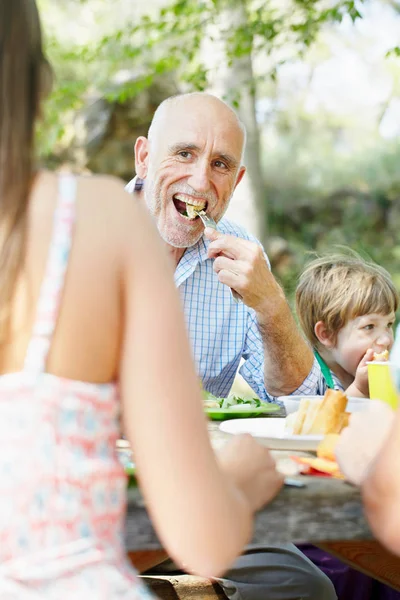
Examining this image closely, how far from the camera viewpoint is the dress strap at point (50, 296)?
3.25 feet

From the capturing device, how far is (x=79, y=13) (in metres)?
12.3

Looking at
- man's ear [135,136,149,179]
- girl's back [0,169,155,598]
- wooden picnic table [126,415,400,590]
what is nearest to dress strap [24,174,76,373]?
girl's back [0,169,155,598]

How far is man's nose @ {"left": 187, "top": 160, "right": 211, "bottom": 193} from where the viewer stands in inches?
114

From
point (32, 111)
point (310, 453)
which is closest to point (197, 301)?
point (310, 453)

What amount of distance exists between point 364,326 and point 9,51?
1.82m

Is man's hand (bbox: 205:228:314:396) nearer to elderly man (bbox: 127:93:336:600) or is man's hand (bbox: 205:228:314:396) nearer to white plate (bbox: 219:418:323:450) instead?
elderly man (bbox: 127:93:336:600)

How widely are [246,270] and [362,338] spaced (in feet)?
1.34

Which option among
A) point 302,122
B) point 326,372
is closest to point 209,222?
point 326,372

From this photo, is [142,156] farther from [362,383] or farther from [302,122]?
[302,122]

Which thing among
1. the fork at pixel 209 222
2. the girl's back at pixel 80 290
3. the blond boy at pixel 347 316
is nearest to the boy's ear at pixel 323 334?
the blond boy at pixel 347 316

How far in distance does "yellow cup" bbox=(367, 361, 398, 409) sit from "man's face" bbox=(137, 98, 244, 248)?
1.20 m

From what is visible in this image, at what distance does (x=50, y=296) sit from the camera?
0.99 meters

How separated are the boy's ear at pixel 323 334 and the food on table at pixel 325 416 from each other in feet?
3.82

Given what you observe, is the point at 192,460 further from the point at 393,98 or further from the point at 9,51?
the point at 393,98
